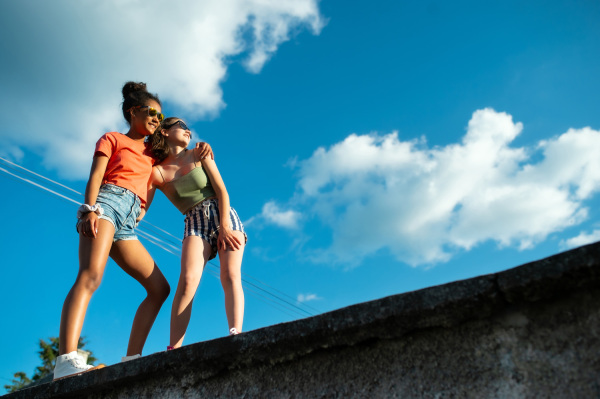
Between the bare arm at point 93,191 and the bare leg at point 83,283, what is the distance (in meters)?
0.05

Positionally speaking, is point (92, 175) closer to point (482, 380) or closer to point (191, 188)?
point (191, 188)

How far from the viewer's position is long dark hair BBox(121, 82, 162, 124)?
371cm

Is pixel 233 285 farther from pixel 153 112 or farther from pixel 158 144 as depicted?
pixel 153 112

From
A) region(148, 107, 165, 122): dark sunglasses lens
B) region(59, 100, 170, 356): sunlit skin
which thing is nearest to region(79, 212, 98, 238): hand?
region(59, 100, 170, 356): sunlit skin

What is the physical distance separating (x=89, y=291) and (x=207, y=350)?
44.6 inches

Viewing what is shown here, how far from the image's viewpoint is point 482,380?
1.51 m

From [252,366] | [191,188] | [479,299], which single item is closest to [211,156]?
[191,188]

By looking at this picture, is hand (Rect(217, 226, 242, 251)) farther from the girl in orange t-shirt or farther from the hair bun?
the hair bun

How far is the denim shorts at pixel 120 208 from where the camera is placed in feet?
10.1

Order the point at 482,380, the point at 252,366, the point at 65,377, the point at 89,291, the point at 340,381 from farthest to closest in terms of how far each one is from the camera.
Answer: the point at 89,291, the point at 65,377, the point at 252,366, the point at 340,381, the point at 482,380

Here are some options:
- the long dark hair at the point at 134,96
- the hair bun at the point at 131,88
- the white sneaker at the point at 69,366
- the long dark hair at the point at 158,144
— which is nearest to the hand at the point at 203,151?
the long dark hair at the point at 158,144

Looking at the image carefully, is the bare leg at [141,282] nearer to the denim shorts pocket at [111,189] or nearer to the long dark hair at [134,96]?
→ the denim shorts pocket at [111,189]

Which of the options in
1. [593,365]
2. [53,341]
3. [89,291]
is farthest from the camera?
[53,341]

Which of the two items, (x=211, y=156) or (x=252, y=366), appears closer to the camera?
(x=252, y=366)
